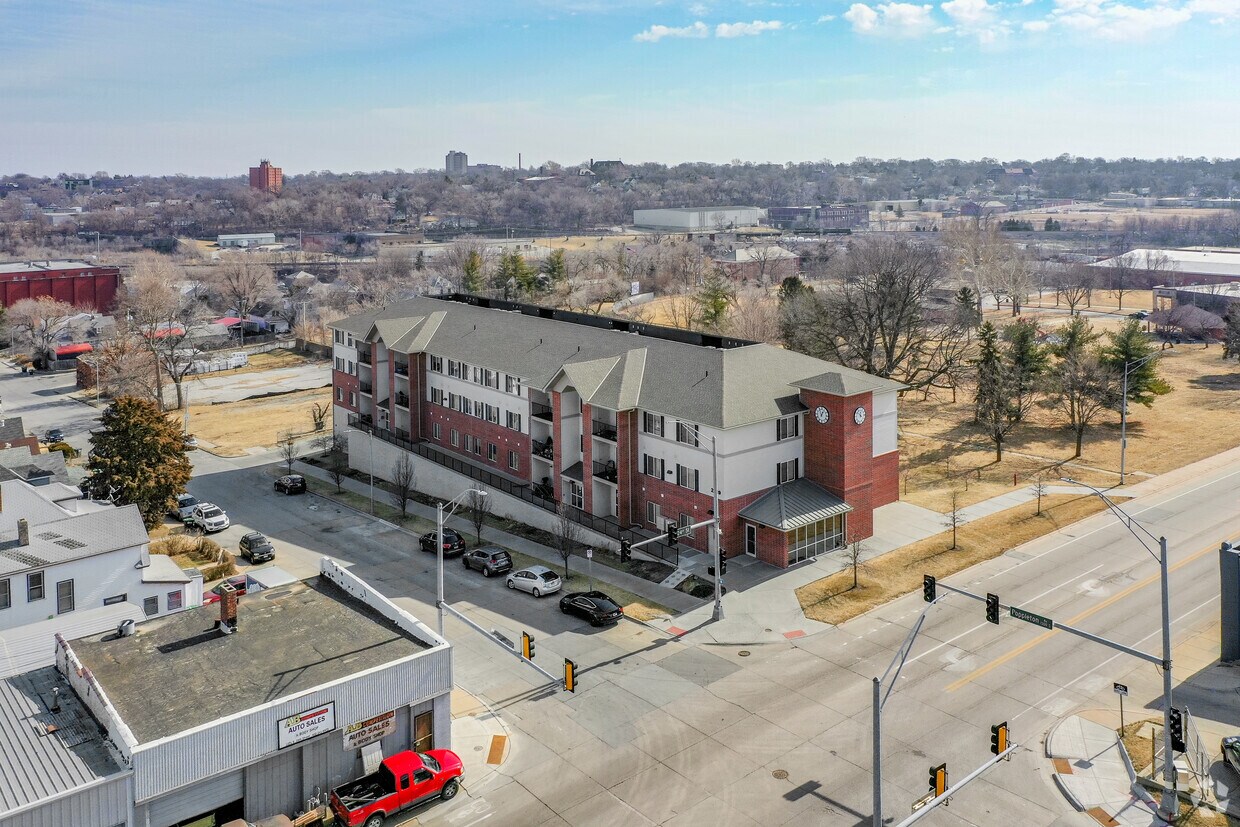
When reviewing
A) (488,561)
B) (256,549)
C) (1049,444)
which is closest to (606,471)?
(488,561)

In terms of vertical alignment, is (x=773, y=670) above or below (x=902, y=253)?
below

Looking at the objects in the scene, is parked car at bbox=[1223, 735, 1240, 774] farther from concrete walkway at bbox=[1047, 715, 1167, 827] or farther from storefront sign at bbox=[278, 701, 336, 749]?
storefront sign at bbox=[278, 701, 336, 749]

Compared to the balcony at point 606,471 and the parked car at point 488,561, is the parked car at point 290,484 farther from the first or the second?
the balcony at point 606,471

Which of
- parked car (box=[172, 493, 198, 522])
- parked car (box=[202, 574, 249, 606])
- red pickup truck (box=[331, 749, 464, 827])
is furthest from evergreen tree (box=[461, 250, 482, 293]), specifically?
red pickup truck (box=[331, 749, 464, 827])

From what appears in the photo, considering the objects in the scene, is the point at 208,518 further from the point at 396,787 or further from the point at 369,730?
the point at 396,787

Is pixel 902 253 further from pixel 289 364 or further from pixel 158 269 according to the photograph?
pixel 158 269

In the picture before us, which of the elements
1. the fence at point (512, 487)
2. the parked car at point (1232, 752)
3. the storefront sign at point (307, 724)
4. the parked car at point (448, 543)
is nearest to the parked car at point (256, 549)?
the parked car at point (448, 543)

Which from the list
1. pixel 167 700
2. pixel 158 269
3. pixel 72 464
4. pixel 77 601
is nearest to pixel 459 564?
pixel 77 601
